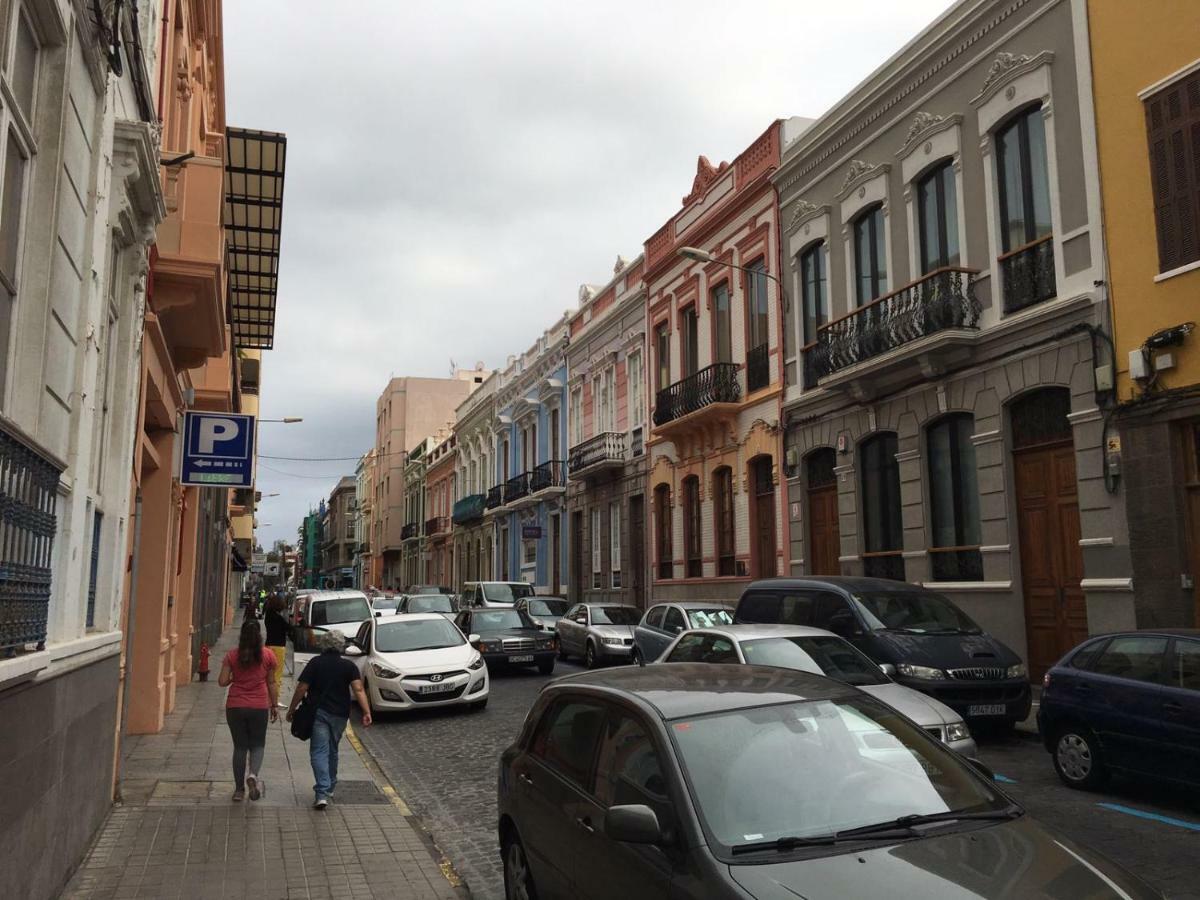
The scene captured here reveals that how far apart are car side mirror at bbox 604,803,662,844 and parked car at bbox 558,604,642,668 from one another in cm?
1551

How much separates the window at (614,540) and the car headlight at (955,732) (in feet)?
72.7

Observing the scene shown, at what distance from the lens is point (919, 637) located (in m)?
11.5

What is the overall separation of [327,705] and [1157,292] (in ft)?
36.9

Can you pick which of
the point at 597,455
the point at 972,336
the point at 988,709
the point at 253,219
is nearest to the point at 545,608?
the point at 597,455

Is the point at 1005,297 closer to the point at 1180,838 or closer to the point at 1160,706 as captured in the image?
the point at 1160,706

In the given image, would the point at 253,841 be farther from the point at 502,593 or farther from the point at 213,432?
the point at 502,593

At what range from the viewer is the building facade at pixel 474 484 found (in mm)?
46938

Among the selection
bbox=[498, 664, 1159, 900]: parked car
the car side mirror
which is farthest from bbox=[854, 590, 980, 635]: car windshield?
the car side mirror

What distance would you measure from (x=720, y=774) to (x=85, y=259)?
4.98m

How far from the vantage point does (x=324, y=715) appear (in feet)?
28.9

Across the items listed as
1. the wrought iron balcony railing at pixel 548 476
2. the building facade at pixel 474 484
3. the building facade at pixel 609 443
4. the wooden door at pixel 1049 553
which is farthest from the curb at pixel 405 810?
the building facade at pixel 474 484

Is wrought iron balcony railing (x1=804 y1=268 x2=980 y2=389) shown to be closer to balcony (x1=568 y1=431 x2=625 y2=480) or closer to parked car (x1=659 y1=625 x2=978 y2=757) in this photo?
parked car (x1=659 y1=625 x2=978 y2=757)

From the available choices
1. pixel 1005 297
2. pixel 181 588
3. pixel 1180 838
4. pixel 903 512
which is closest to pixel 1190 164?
pixel 1005 297

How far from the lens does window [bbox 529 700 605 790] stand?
4.82 m
